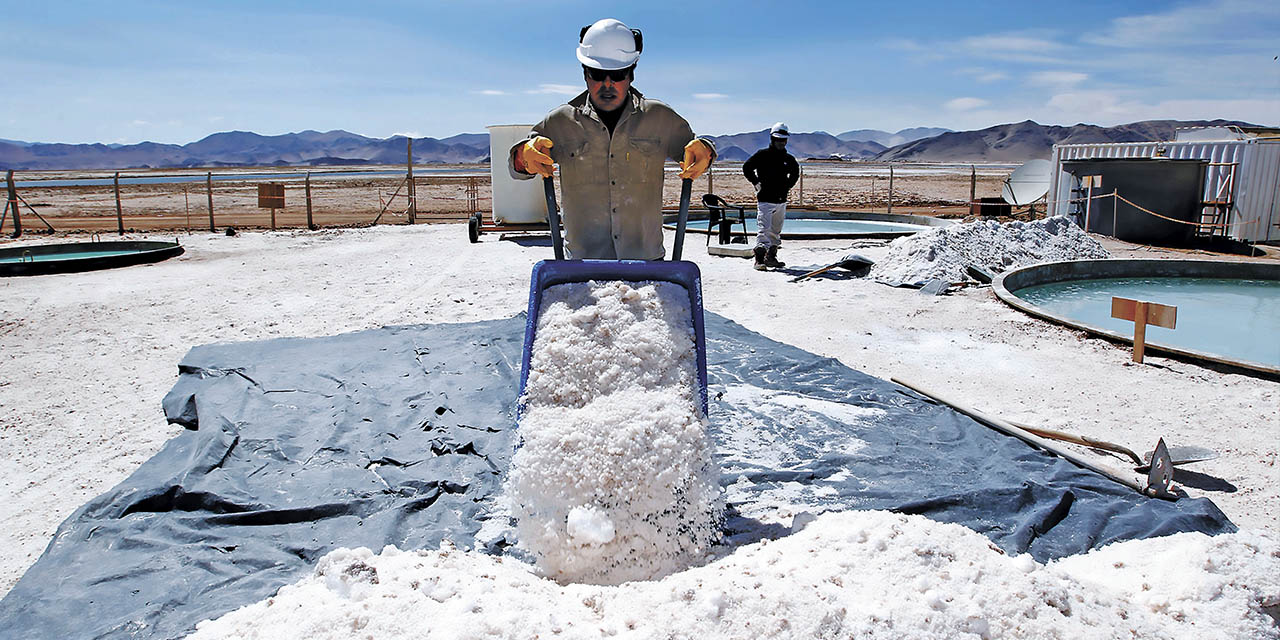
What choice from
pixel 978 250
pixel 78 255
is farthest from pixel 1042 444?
pixel 78 255

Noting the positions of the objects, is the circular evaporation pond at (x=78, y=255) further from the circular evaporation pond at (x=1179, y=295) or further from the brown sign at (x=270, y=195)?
the circular evaporation pond at (x=1179, y=295)

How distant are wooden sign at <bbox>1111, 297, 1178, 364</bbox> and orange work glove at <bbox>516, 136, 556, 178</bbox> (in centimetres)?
385

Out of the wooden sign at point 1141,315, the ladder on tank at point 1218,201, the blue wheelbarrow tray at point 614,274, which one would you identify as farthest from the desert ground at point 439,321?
the blue wheelbarrow tray at point 614,274

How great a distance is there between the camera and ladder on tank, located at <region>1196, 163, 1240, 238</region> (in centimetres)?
1245

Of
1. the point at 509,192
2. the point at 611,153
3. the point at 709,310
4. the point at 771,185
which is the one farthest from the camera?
the point at 509,192

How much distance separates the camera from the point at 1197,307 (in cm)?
823

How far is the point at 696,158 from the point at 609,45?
0.57 metres

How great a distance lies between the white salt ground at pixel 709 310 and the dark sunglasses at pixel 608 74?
1.82 meters

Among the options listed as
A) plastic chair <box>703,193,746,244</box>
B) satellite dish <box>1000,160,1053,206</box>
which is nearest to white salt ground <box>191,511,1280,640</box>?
plastic chair <box>703,193,746,244</box>

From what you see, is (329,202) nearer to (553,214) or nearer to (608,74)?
(553,214)

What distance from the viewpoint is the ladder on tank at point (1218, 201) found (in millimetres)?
12445

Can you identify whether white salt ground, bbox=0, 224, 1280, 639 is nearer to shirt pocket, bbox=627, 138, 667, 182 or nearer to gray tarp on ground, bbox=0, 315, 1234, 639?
gray tarp on ground, bbox=0, 315, 1234, 639

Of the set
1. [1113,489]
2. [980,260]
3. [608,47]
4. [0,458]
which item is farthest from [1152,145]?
[0,458]

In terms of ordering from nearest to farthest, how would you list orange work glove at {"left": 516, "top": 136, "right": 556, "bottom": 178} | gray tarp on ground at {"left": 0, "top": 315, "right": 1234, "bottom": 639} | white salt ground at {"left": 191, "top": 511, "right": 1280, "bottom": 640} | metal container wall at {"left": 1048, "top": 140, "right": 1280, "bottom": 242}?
white salt ground at {"left": 191, "top": 511, "right": 1280, "bottom": 640} < gray tarp on ground at {"left": 0, "top": 315, "right": 1234, "bottom": 639} < orange work glove at {"left": 516, "top": 136, "right": 556, "bottom": 178} < metal container wall at {"left": 1048, "top": 140, "right": 1280, "bottom": 242}
